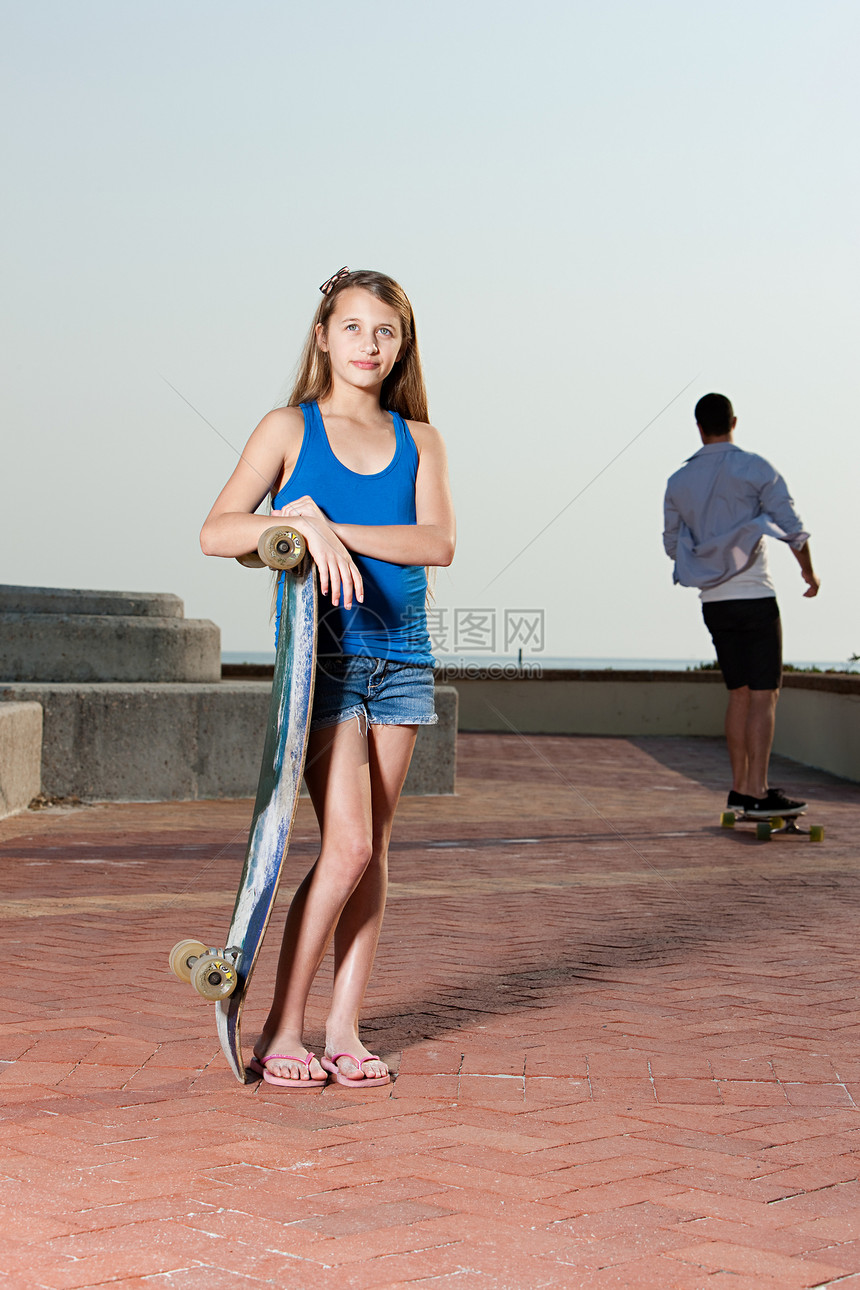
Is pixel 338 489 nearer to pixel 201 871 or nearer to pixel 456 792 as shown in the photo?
pixel 201 871

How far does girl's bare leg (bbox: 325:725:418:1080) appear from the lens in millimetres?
2801

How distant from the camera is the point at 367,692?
2.77 metres

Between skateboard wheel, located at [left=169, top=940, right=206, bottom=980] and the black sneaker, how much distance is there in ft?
17.2

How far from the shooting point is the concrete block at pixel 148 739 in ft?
26.9

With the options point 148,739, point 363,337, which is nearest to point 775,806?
point 148,739

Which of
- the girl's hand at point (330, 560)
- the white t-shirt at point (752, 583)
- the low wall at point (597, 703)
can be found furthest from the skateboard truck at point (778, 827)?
the low wall at point (597, 703)

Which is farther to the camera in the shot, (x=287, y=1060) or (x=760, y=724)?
(x=760, y=724)

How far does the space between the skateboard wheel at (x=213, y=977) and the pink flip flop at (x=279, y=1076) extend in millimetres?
283

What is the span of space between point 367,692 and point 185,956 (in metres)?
0.65

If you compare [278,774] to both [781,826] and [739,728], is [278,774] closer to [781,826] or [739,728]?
[739,728]

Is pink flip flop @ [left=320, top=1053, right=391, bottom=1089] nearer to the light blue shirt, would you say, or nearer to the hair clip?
the hair clip

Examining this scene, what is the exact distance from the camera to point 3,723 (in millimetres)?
7137

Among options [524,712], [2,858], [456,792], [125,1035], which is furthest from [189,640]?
[524,712]

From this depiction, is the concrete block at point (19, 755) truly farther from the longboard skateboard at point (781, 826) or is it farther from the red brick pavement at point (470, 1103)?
the longboard skateboard at point (781, 826)
